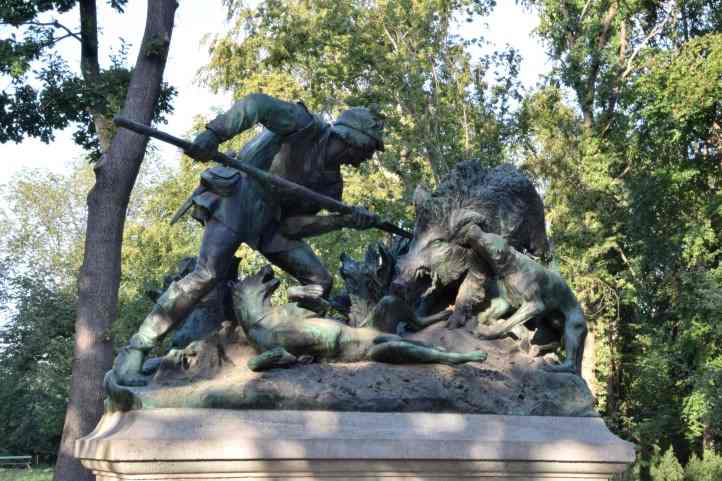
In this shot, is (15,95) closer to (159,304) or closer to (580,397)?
(159,304)

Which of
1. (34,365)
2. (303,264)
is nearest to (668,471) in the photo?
(303,264)

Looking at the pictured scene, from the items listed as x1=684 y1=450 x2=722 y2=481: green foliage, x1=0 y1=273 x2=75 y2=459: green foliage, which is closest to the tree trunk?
x1=684 y1=450 x2=722 y2=481: green foliage

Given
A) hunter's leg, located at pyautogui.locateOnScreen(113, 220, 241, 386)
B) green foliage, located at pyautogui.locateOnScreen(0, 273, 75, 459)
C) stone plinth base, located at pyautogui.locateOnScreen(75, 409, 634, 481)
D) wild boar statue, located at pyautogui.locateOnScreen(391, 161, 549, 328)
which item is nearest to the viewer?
stone plinth base, located at pyautogui.locateOnScreen(75, 409, 634, 481)

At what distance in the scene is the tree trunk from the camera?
39.1ft

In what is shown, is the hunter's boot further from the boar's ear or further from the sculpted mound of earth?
the boar's ear

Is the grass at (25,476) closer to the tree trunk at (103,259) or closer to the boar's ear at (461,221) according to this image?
the tree trunk at (103,259)

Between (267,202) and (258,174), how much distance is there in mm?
311

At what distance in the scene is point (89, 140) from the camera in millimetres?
14742

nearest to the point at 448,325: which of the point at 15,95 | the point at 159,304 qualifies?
the point at 159,304

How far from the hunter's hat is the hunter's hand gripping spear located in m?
0.43

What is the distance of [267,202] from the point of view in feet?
21.2

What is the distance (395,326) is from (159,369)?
155 cm

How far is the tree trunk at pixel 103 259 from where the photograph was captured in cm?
1192

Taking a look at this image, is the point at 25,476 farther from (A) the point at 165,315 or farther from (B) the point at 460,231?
(B) the point at 460,231
